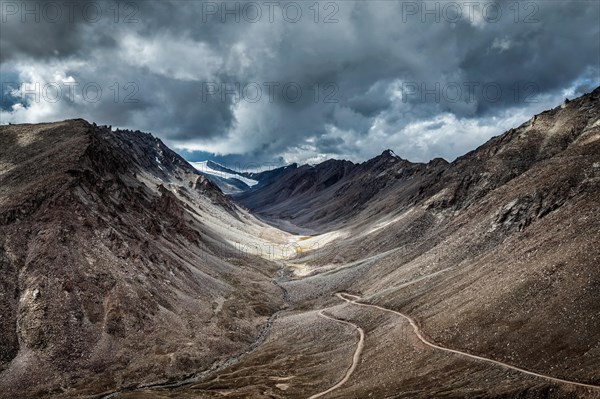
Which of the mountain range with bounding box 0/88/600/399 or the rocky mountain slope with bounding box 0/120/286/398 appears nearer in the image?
the mountain range with bounding box 0/88/600/399

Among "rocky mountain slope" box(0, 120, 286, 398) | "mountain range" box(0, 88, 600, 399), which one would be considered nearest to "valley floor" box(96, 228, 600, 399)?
"mountain range" box(0, 88, 600, 399)

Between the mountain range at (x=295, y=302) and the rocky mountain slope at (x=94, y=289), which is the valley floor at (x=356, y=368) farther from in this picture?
the rocky mountain slope at (x=94, y=289)

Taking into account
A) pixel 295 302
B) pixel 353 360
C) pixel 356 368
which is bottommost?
pixel 356 368

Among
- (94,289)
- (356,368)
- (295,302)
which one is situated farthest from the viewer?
(295,302)

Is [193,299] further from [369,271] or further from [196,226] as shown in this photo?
[196,226]

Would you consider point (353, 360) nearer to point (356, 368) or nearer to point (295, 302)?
point (356, 368)

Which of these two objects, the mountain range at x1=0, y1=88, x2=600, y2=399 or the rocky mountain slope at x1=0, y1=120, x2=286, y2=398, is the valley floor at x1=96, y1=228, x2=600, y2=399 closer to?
the mountain range at x1=0, y1=88, x2=600, y2=399

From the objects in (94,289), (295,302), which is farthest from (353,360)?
(295,302)

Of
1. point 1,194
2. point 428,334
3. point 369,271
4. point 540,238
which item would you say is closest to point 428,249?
point 369,271
